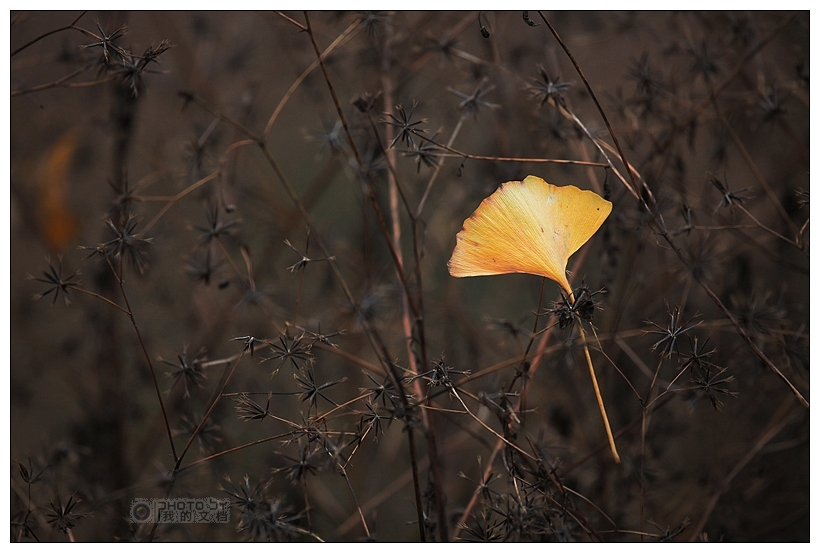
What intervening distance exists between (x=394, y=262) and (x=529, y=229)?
0.33m

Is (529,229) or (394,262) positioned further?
(394,262)

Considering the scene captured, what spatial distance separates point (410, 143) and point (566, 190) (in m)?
0.18

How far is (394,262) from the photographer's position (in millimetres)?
954

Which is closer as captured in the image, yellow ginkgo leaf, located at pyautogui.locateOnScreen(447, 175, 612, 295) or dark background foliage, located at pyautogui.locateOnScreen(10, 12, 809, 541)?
yellow ginkgo leaf, located at pyautogui.locateOnScreen(447, 175, 612, 295)

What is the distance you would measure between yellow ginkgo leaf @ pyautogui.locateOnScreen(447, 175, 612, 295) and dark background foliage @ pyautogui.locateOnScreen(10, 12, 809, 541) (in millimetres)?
172

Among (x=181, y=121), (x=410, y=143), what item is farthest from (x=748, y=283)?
(x=181, y=121)

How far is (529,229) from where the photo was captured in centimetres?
67

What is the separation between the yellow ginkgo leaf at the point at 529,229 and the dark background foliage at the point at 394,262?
6.8 inches

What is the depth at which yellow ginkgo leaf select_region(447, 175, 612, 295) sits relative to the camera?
656 millimetres

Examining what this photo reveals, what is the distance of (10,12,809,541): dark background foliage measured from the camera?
0.95 m

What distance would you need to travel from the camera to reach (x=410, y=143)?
66cm

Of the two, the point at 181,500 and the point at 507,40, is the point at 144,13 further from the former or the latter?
the point at 181,500

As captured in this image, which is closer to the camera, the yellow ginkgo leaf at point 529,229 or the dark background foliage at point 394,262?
the yellow ginkgo leaf at point 529,229

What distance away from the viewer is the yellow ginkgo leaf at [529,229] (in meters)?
0.66
